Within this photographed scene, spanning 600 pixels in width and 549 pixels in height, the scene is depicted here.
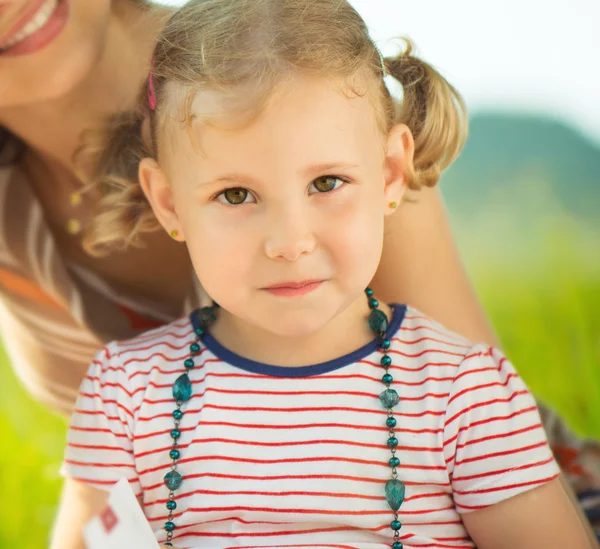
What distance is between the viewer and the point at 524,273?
1676 mm

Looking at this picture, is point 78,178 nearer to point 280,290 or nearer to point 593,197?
point 280,290

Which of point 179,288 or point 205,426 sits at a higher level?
point 179,288

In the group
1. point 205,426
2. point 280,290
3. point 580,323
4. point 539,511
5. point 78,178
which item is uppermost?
point 78,178

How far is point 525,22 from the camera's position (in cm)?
169

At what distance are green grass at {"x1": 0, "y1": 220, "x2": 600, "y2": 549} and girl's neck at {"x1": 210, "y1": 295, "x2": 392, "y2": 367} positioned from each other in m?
0.69

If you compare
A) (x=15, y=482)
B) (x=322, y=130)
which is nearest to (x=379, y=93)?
(x=322, y=130)

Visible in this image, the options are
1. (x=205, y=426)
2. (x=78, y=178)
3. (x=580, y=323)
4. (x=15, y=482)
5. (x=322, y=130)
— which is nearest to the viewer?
(x=322, y=130)

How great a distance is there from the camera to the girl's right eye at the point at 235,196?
0.89 metres

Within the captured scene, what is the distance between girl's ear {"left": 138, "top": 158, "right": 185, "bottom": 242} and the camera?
100 centimetres

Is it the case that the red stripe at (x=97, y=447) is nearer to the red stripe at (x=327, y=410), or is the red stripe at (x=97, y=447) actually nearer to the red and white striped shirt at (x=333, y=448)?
the red and white striped shirt at (x=333, y=448)

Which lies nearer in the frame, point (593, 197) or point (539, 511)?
point (539, 511)

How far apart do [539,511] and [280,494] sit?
0.29 m

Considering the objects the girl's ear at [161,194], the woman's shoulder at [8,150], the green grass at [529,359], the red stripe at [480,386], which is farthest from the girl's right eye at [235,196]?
the green grass at [529,359]

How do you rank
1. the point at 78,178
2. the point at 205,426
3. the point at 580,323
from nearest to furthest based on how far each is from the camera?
the point at 205,426 → the point at 78,178 → the point at 580,323
